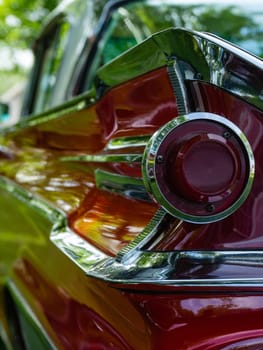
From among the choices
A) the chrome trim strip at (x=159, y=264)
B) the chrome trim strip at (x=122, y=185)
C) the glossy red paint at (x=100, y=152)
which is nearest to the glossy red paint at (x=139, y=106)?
the glossy red paint at (x=100, y=152)

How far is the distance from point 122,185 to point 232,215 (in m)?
0.40

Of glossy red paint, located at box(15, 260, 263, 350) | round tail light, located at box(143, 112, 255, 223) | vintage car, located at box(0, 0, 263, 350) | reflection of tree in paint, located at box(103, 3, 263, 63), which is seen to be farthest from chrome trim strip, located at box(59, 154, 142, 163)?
reflection of tree in paint, located at box(103, 3, 263, 63)

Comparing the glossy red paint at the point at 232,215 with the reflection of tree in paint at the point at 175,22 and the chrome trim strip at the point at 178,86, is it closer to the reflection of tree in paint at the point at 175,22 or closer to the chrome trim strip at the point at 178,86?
the chrome trim strip at the point at 178,86

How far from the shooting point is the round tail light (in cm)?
151

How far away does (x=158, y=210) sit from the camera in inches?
62.8

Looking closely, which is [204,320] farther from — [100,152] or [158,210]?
[100,152]

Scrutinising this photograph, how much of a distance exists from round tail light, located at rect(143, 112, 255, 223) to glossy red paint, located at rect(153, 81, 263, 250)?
0.03m

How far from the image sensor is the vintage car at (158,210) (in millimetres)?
1504

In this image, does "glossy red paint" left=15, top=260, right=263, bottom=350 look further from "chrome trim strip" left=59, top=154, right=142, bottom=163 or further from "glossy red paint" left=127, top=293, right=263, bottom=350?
"chrome trim strip" left=59, top=154, right=142, bottom=163

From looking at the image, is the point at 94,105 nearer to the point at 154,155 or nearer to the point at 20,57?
the point at 154,155

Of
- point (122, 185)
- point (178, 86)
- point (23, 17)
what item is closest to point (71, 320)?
point (122, 185)

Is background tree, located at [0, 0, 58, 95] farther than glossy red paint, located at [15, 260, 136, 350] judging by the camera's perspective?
Yes

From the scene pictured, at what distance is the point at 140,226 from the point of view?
1.70 m

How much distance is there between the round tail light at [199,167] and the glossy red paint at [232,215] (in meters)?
0.03
